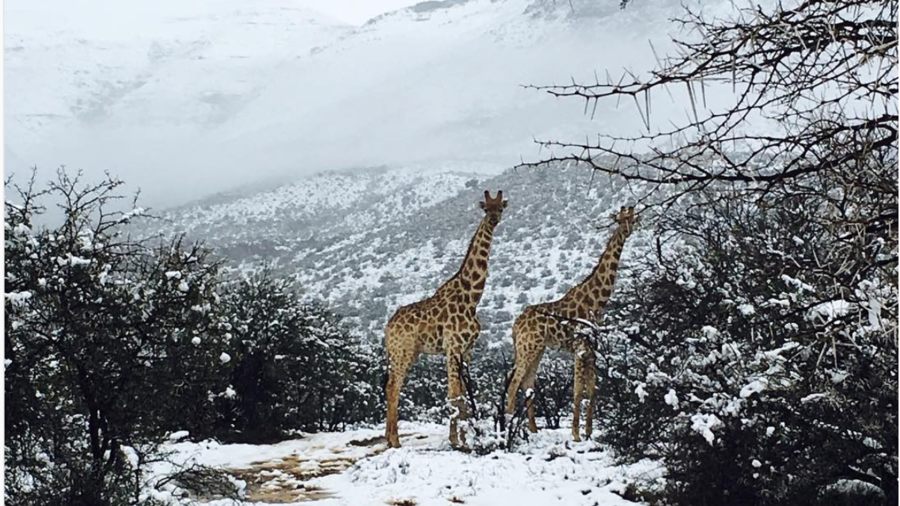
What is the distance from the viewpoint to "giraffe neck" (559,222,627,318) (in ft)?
16.2

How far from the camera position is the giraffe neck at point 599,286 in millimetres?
4938

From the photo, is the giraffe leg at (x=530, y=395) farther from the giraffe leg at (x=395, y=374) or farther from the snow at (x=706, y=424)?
the snow at (x=706, y=424)

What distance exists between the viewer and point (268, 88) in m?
4.06

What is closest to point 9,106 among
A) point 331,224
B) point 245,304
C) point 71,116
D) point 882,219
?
point 71,116

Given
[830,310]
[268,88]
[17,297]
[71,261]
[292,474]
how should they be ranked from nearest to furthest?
1. [830,310]
2. [17,297]
3. [71,261]
4. [268,88]
5. [292,474]

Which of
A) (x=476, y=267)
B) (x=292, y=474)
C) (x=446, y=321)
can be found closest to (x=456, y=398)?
(x=446, y=321)

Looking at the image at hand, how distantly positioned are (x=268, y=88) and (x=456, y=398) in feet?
6.61

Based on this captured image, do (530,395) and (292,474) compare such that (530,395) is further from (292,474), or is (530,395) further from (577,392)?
(292,474)

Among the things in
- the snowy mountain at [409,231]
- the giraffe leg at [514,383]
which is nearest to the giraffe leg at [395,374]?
the giraffe leg at [514,383]

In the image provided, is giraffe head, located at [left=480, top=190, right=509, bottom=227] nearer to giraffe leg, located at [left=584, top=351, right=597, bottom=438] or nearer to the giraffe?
the giraffe

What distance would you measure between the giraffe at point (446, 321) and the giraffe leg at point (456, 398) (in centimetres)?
7

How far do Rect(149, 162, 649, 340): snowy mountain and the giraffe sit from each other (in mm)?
463

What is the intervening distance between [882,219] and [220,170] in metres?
3.48

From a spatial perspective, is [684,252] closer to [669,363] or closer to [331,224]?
[669,363]
